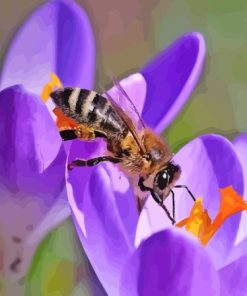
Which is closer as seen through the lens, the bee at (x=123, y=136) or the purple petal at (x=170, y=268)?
the purple petal at (x=170, y=268)

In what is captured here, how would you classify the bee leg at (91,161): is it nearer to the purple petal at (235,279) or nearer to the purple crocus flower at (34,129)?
the purple crocus flower at (34,129)

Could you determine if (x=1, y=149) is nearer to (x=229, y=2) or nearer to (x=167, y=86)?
(x=167, y=86)

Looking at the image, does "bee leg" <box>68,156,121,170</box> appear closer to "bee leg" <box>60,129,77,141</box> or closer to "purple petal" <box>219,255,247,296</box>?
"bee leg" <box>60,129,77,141</box>

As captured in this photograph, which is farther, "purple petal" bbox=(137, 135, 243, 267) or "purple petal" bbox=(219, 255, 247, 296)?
"purple petal" bbox=(137, 135, 243, 267)

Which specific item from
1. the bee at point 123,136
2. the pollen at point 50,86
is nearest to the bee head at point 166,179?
the bee at point 123,136

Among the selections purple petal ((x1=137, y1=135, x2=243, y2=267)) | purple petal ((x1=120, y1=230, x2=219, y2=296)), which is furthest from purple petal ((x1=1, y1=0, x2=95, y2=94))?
purple petal ((x1=120, y1=230, x2=219, y2=296))

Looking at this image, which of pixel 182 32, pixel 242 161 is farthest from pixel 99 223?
pixel 182 32

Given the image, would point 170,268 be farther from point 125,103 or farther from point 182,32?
point 182,32
